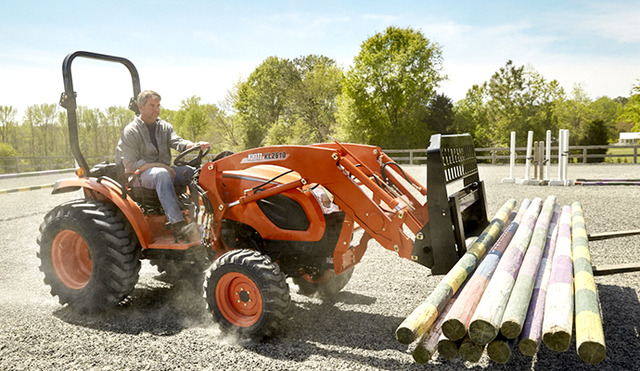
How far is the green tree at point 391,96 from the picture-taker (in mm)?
39469

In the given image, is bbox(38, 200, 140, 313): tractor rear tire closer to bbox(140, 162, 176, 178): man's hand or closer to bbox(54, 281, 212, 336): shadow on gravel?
bbox(54, 281, 212, 336): shadow on gravel

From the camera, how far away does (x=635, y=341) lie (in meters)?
3.65

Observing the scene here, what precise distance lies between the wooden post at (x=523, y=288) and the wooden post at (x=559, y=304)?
11 cm

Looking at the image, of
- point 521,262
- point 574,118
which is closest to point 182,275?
point 521,262

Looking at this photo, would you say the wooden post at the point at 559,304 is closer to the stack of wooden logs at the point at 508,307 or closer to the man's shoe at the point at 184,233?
the stack of wooden logs at the point at 508,307

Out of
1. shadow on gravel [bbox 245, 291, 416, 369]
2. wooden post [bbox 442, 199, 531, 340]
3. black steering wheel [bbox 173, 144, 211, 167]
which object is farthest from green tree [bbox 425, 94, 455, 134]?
wooden post [bbox 442, 199, 531, 340]

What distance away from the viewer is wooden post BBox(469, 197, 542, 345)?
2.56 meters

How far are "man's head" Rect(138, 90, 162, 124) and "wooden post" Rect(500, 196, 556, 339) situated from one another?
3668mm

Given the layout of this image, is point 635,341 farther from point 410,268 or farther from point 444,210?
point 410,268

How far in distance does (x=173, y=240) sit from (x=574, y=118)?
43.2 m

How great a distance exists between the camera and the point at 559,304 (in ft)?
9.04

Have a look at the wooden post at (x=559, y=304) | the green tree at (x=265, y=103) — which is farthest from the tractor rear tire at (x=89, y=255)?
the green tree at (x=265, y=103)

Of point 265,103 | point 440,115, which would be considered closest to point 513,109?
point 440,115

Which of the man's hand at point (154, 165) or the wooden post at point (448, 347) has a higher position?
the man's hand at point (154, 165)
